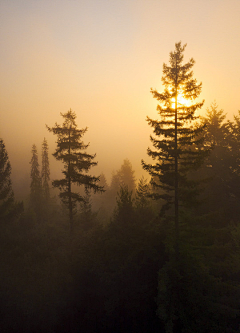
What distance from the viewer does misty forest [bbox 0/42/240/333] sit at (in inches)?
421

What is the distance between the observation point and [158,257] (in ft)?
42.9

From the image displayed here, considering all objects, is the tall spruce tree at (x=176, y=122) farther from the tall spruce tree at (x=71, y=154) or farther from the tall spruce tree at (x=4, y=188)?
the tall spruce tree at (x=4, y=188)

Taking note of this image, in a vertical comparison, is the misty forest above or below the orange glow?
below

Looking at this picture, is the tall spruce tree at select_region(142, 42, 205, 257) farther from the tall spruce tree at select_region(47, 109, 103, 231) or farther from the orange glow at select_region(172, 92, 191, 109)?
the tall spruce tree at select_region(47, 109, 103, 231)

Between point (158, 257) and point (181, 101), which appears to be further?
point (158, 257)

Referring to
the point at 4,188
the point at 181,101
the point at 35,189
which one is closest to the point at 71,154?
the point at 4,188

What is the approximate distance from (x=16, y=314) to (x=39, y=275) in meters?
3.09

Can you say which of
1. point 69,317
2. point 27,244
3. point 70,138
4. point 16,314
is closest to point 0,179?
point 27,244

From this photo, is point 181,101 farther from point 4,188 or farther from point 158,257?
point 4,188

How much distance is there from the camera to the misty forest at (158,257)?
35.1 feet

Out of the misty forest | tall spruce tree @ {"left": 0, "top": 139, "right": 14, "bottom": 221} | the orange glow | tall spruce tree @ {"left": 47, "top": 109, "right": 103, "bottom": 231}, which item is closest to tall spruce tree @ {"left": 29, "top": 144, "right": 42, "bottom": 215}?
tall spruce tree @ {"left": 0, "top": 139, "right": 14, "bottom": 221}

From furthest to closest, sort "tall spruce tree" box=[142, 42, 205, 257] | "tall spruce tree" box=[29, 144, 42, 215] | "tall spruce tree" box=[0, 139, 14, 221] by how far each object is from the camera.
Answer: "tall spruce tree" box=[29, 144, 42, 215], "tall spruce tree" box=[0, 139, 14, 221], "tall spruce tree" box=[142, 42, 205, 257]

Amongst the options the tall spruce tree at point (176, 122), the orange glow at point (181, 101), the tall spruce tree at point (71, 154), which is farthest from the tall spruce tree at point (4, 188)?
the orange glow at point (181, 101)

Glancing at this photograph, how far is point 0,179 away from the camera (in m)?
20.0
